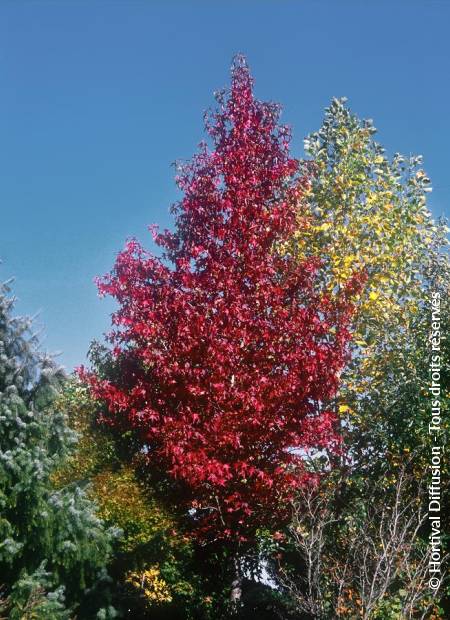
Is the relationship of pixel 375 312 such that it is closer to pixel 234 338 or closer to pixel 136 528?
pixel 234 338

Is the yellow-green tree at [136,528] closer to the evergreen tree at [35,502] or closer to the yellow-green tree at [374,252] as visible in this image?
the evergreen tree at [35,502]

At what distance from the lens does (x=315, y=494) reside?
47.0ft

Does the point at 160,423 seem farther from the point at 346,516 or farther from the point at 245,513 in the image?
the point at 346,516

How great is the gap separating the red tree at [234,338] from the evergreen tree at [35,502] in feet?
6.65

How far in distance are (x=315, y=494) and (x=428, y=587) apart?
3.45m

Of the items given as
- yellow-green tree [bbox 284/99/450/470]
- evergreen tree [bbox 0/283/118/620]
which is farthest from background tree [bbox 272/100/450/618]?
evergreen tree [bbox 0/283/118/620]

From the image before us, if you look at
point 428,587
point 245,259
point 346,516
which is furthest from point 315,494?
point 245,259

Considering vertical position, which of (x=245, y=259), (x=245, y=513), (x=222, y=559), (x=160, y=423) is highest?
(x=245, y=259)

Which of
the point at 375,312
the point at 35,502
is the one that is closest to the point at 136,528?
the point at 35,502

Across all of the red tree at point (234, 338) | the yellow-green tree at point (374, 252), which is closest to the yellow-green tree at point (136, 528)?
the red tree at point (234, 338)

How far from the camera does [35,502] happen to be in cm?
1120

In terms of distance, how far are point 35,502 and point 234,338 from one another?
16.0ft

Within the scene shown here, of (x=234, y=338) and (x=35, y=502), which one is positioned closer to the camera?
(x=35, y=502)

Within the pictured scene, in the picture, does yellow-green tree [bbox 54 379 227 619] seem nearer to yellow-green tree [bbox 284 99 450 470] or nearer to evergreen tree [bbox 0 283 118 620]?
evergreen tree [bbox 0 283 118 620]
